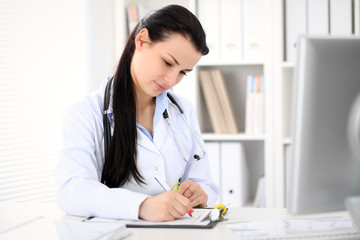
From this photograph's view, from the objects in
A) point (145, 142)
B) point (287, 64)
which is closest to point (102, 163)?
point (145, 142)

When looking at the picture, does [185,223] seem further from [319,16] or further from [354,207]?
[319,16]

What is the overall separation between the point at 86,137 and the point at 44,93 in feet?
2.80

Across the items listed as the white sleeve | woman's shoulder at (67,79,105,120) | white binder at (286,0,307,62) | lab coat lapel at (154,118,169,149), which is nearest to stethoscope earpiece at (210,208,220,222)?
the white sleeve

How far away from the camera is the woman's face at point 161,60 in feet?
4.90

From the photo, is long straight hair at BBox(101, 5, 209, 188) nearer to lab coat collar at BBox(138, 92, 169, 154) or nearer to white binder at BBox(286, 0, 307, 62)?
lab coat collar at BBox(138, 92, 169, 154)

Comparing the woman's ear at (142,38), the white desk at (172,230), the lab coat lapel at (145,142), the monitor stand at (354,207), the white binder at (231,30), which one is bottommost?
the white desk at (172,230)

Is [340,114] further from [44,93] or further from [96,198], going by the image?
[44,93]

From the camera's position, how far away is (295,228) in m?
1.12

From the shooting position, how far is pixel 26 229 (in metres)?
1.11

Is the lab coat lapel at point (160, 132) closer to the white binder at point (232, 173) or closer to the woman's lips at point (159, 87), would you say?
the woman's lips at point (159, 87)

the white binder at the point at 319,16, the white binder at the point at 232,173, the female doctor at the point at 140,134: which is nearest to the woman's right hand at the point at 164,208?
the female doctor at the point at 140,134

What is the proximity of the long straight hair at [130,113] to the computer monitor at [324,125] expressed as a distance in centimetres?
71

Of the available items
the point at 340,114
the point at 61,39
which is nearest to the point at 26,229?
the point at 340,114

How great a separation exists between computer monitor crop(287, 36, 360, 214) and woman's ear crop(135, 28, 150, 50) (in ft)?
2.58
